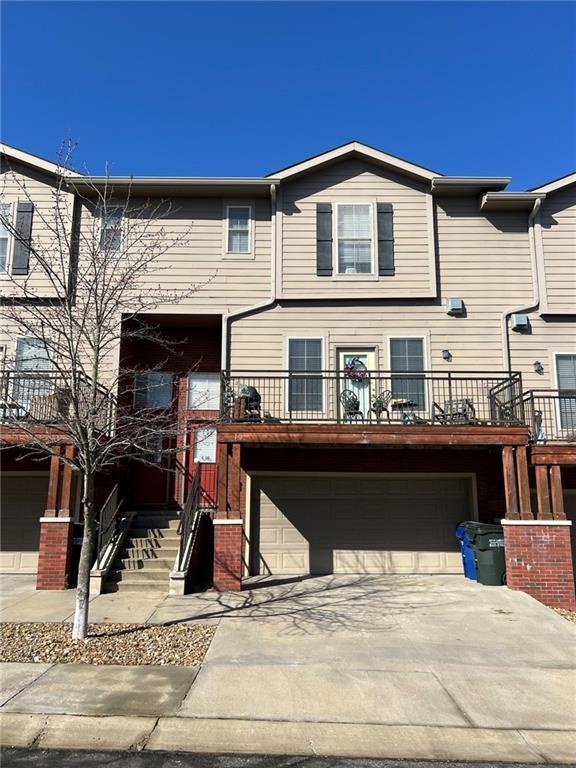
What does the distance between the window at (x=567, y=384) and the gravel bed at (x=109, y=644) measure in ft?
26.3

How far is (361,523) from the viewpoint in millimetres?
11102

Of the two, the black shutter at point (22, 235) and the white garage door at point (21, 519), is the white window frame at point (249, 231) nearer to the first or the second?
the black shutter at point (22, 235)

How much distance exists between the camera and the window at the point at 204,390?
12.2 meters

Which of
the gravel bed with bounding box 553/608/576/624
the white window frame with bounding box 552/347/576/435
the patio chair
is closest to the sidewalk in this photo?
the gravel bed with bounding box 553/608/576/624

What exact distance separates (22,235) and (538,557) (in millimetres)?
11622

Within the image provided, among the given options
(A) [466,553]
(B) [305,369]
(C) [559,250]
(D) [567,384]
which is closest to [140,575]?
(B) [305,369]

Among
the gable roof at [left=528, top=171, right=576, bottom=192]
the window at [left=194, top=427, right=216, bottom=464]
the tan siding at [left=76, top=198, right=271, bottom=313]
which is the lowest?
the window at [left=194, top=427, right=216, bottom=464]

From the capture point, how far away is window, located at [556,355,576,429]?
11078 millimetres

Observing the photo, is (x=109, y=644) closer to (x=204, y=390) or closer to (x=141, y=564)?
(x=141, y=564)

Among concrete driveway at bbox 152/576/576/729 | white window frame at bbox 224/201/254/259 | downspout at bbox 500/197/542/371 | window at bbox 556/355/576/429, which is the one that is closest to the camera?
concrete driveway at bbox 152/576/576/729

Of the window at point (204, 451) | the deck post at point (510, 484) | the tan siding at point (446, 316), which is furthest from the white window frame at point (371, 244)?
the deck post at point (510, 484)

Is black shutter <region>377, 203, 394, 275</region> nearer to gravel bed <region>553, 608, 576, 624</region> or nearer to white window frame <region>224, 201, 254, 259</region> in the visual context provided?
white window frame <region>224, 201, 254, 259</region>

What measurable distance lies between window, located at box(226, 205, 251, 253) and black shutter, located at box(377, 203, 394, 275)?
2.86 metres

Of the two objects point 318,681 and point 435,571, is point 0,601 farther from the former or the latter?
Result: point 435,571
